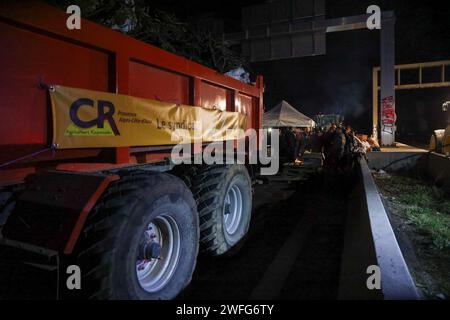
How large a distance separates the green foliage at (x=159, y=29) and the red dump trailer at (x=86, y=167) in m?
0.43

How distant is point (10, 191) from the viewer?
8.39 feet

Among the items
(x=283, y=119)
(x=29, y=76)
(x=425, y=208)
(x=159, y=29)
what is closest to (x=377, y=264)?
(x=29, y=76)

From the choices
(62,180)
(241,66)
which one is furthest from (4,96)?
(241,66)

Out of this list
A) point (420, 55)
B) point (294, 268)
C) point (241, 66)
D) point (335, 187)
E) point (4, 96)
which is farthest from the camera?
point (420, 55)

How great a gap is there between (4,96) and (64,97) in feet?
1.33

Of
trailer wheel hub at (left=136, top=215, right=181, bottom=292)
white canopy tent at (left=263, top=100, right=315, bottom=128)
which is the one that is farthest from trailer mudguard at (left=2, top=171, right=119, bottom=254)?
white canopy tent at (left=263, top=100, right=315, bottom=128)

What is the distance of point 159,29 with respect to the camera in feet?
13.7

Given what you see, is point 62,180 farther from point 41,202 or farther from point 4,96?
point 4,96

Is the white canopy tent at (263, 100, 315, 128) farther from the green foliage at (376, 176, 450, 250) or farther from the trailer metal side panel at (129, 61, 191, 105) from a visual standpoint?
the trailer metal side panel at (129, 61, 191, 105)

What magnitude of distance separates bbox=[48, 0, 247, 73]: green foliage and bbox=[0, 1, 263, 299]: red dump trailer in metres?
0.43

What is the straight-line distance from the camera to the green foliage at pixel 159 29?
340 centimetres

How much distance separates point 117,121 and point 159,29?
5.71 feet

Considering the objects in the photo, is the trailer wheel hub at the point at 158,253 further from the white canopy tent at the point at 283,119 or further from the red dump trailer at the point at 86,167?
the white canopy tent at the point at 283,119
